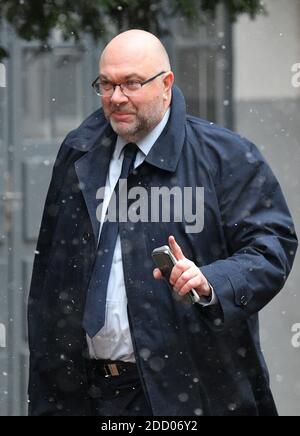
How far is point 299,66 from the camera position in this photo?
5367mm

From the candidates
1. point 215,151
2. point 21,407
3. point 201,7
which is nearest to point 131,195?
point 215,151

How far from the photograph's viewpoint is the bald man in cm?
358

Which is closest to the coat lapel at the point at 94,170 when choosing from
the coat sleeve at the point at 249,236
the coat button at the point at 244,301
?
the coat sleeve at the point at 249,236

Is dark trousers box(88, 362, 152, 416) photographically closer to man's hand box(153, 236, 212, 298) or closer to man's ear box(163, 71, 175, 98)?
man's hand box(153, 236, 212, 298)

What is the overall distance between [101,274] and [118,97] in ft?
1.98

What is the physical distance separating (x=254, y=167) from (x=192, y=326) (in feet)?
1.94

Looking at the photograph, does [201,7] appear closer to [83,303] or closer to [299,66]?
[299,66]

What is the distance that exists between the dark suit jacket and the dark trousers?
0.07 metres

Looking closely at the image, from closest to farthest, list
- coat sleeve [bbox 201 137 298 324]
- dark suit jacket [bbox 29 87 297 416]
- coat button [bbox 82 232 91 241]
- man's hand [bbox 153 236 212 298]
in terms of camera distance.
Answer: man's hand [bbox 153 236 212 298] → coat sleeve [bbox 201 137 298 324] → dark suit jacket [bbox 29 87 297 416] → coat button [bbox 82 232 91 241]

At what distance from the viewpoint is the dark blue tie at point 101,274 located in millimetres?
3533

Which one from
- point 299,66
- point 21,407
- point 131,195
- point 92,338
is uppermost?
point 299,66

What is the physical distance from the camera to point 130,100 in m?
3.61

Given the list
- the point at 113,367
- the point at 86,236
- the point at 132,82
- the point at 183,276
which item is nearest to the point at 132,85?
the point at 132,82

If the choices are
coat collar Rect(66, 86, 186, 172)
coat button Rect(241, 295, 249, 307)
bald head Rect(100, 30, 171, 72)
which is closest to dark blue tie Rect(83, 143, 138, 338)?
coat collar Rect(66, 86, 186, 172)
